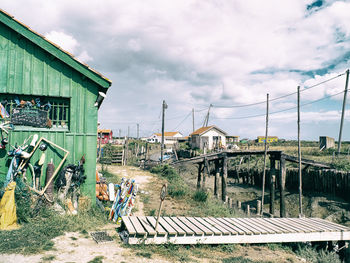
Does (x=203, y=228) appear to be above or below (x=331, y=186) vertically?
above

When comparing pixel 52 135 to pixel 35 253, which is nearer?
pixel 35 253

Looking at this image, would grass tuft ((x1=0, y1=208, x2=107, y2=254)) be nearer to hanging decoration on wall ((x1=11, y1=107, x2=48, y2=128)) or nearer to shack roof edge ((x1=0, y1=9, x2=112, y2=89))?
hanging decoration on wall ((x1=11, y1=107, x2=48, y2=128))

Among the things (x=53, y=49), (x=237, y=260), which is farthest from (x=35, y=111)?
(x=237, y=260)

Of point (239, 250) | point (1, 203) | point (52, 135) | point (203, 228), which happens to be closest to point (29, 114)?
point (52, 135)

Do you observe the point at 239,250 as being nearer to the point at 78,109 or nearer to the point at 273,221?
the point at 273,221

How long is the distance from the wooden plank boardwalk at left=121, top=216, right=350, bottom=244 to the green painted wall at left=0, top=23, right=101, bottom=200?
9.74 feet

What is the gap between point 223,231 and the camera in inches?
286

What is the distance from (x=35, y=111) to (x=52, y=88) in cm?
97

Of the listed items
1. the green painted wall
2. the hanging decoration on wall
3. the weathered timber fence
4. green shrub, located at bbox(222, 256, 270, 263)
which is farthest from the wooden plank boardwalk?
the weathered timber fence

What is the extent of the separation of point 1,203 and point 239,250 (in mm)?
6728

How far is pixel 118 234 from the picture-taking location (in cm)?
692


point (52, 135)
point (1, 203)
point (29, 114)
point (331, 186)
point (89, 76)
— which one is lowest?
point (331, 186)

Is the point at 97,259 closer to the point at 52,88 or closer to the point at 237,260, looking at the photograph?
the point at 237,260

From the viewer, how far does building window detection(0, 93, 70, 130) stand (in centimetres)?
820
